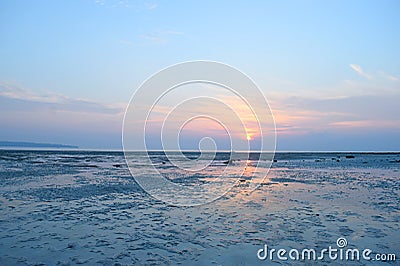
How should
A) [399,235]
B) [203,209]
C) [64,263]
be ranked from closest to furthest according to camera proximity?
[64,263], [399,235], [203,209]

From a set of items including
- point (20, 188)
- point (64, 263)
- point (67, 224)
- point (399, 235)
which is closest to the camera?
point (64, 263)

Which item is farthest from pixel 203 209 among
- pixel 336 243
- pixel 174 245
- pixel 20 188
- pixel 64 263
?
pixel 20 188

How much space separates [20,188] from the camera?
764 inches

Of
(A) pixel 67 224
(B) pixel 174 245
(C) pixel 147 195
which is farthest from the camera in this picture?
(C) pixel 147 195

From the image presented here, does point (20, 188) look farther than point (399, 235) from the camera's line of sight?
Yes

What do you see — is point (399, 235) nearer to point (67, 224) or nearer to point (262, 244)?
point (262, 244)

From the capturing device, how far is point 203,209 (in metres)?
13.9

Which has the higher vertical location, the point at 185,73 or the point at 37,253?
the point at 185,73

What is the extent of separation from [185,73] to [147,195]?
315 inches

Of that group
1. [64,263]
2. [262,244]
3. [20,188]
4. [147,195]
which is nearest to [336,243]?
[262,244]

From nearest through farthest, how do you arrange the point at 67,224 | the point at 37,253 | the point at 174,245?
the point at 37,253 < the point at 174,245 < the point at 67,224

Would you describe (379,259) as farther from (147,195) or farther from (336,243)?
(147,195)

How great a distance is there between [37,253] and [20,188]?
44.5 ft

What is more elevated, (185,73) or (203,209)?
(185,73)
